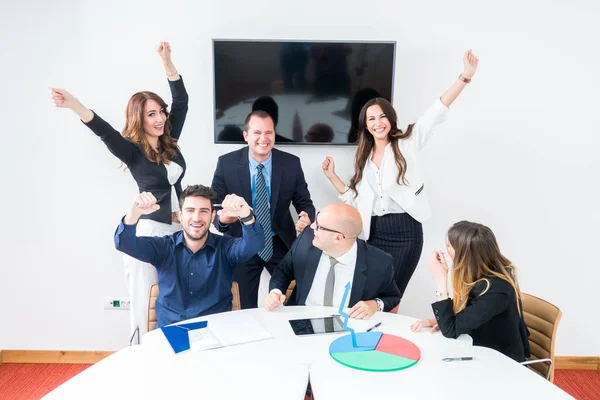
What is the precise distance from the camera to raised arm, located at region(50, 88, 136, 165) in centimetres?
257

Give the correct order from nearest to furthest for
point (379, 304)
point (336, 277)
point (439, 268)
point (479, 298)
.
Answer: point (479, 298)
point (439, 268)
point (379, 304)
point (336, 277)

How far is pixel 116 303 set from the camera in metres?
3.57

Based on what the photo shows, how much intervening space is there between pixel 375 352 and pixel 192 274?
3.64 feet

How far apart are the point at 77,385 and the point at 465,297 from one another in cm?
163

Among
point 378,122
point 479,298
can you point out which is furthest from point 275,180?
point 479,298

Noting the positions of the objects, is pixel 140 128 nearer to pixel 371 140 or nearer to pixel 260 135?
pixel 260 135

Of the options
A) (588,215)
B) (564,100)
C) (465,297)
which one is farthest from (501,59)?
(465,297)

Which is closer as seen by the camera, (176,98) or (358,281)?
(358,281)

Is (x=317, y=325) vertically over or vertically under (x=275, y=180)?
under

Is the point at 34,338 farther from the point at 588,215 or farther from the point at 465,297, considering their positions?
the point at 588,215

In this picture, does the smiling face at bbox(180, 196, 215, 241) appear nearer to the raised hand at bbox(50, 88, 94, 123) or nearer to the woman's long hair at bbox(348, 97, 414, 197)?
the raised hand at bbox(50, 88, 94, 123)

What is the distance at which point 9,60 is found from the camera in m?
3.31

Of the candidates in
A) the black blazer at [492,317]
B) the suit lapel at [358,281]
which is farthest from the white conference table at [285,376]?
the suit lapel at [358,281]

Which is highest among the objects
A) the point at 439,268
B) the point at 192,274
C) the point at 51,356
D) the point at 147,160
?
the point at 147,160
